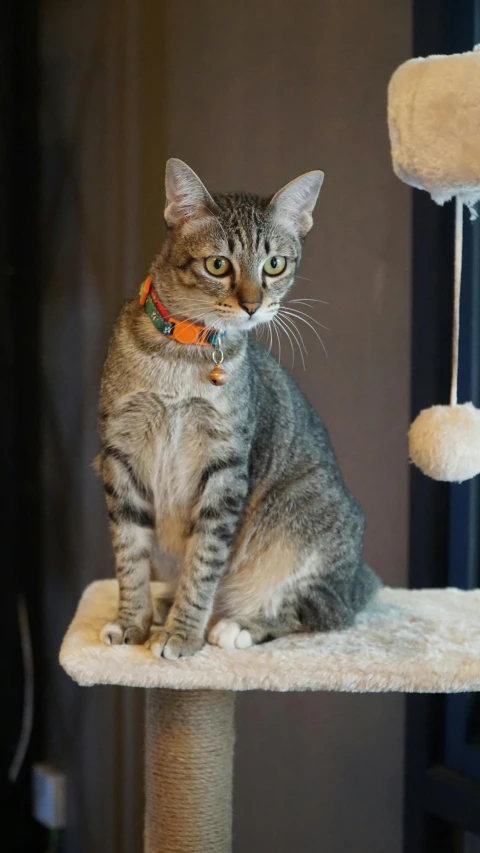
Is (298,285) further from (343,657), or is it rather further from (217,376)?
(343,657)

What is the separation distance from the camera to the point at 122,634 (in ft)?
3.81

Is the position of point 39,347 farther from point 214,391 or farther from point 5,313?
point 214,391

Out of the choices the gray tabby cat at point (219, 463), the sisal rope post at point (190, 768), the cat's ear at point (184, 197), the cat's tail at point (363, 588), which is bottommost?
the sisal rope post at point (190, 768)

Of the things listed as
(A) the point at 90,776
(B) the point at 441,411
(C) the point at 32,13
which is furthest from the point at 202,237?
(A) the point at 90,776

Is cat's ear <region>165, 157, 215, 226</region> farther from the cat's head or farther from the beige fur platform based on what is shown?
the beige fur platform

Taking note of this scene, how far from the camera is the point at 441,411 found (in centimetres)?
110

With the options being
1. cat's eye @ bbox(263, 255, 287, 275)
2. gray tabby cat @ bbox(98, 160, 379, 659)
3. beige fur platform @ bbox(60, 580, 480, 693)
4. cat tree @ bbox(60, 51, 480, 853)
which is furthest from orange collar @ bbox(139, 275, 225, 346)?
beige fur platform @ bbox(60, 580, 480, 693)

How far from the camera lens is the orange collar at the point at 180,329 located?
1154mm

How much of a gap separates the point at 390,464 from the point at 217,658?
0.60 m

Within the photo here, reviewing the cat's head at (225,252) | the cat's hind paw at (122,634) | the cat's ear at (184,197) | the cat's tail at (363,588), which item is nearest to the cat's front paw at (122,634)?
the cat's hind paw at (122,634)

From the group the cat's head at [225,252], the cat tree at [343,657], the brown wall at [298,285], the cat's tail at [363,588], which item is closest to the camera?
the cat tree at [343,657]

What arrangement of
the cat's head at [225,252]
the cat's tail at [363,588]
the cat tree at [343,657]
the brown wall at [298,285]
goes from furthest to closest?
1. the brown wall at [298,285]
2. the cat's tail at [363,588]
3. the cat's head at [225,252]
4. the cat tree at [343,657]

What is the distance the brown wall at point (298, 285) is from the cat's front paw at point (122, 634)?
0.59 metres

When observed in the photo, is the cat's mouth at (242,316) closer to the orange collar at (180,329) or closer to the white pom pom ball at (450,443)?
the orange collar at (180,329)
